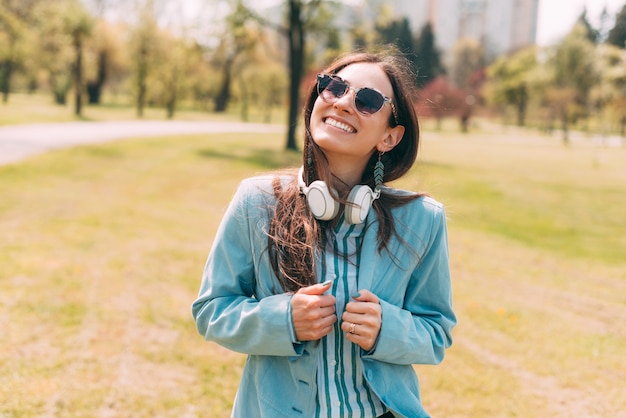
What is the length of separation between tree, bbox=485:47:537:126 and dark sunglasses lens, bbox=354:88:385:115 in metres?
67.6

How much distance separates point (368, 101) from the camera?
180 centimetres

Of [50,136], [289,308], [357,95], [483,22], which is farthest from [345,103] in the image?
[483,22]

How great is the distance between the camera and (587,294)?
7.16 m

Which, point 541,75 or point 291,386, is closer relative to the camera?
point 291,386

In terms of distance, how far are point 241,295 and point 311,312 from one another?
279 millimetres

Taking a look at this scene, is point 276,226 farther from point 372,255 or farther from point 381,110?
point 381,110

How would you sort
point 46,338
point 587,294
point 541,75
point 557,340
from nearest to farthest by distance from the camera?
point 46,338
point 557,340
point 587,294
point 541,75

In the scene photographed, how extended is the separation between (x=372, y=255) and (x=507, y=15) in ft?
233

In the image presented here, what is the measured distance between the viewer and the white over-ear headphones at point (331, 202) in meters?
1.71

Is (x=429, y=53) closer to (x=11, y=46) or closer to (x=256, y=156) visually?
(x=11, y=46)

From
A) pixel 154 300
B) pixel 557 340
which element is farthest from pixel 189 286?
pixel 557 340

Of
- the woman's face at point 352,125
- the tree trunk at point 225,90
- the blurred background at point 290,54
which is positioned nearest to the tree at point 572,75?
the blurred background at point 290,54

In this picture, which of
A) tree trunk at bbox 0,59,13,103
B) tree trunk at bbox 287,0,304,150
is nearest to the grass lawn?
tree trunk at bbox 287,0,304,150

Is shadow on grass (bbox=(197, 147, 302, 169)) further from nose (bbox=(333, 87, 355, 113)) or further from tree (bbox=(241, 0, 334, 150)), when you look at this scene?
nose (bbox=(333, 87, 355, 113))
